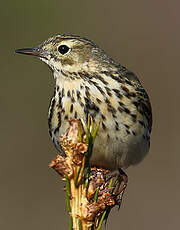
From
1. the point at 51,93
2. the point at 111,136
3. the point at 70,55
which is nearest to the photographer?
the point at 111,136

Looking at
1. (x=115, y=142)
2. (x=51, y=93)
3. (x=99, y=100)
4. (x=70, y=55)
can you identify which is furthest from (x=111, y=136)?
(x=51, y=93)

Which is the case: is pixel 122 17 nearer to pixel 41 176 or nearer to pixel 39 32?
pixel 39 32

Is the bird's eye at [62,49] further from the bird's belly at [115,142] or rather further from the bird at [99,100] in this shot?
the bird's belly at [115,142]

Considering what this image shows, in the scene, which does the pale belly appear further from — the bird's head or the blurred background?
the blurred background

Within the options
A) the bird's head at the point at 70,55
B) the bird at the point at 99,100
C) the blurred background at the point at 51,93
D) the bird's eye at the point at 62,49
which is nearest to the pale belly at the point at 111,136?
the bird at the point at 99,100

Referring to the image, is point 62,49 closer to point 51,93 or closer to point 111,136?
point 111,136
